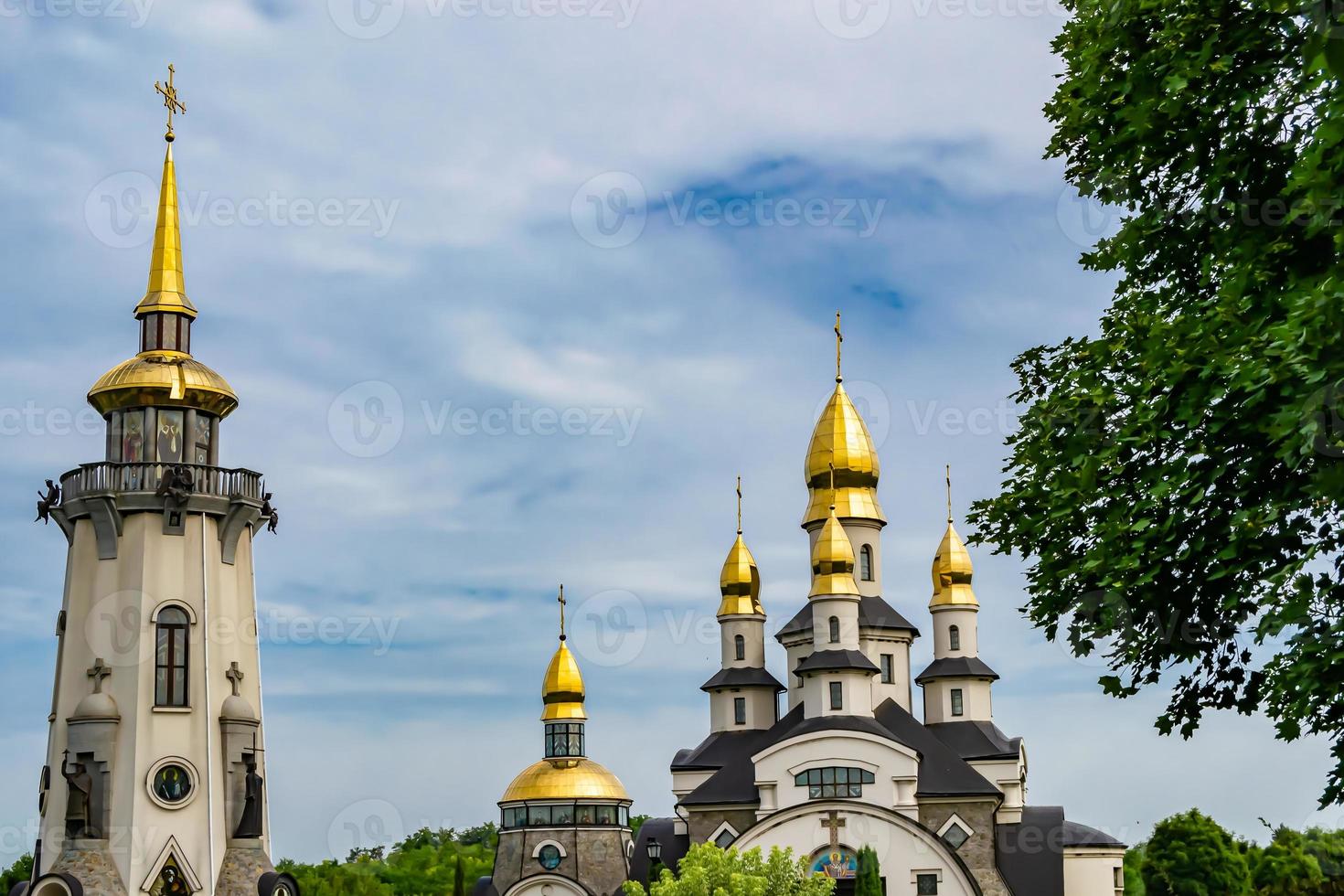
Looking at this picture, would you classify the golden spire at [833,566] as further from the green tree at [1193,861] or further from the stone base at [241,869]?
the green tree at [1193,861]

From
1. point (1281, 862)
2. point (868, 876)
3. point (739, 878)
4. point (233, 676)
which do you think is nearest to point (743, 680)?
point (868, 876)

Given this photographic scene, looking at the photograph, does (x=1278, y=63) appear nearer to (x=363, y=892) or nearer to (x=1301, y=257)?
(x=1301, y=257)

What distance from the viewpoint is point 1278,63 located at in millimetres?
14164

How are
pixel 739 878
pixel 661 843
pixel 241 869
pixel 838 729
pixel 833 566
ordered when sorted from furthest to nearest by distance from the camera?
pixel 661 843
pixel 833 566
pixel 838 729
pixel 739 878
pixel 241 869

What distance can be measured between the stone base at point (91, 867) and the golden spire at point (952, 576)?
3627 cm

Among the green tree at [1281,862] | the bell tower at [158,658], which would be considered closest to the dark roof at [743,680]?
the green tree at [1281,862]

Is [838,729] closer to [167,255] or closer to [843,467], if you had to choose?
[843,467]

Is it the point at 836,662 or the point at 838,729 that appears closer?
the point at 838,729

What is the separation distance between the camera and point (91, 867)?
28.4 meters

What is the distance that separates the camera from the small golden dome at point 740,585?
6122 centimetres

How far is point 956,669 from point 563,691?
14698mm

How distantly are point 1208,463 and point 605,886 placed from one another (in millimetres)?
47517

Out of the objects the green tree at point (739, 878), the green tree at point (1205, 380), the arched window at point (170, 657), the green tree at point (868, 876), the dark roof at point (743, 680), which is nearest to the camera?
the green tree at point (1205, 380)

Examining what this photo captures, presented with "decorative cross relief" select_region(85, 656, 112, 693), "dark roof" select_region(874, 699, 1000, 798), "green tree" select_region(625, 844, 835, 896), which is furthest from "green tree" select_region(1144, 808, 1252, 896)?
"decorative cross relief" select_region(85, 656, 112, 693)
